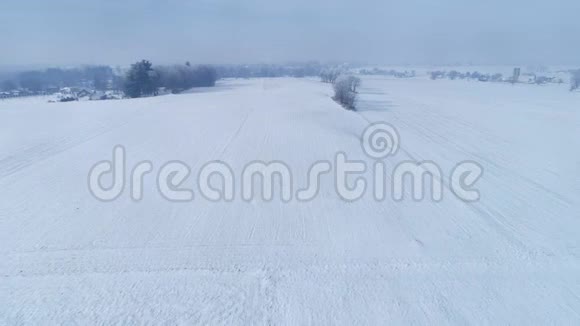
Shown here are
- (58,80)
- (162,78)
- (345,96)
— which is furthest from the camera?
(58,80)

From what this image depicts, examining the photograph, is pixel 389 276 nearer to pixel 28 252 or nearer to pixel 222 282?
pixel 222 282

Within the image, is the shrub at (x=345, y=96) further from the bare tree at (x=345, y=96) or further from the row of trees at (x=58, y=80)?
the row of trees at (x=58, y=80)

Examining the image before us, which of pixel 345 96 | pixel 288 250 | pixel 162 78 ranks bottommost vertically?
pixel 288 250

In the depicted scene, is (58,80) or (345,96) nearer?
(345,96)

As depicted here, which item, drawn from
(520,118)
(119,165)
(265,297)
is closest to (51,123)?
(119,165)

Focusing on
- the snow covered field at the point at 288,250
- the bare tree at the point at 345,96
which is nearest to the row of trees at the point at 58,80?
the bare tree at the point at 345,96

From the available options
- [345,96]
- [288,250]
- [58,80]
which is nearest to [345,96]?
[345,96]

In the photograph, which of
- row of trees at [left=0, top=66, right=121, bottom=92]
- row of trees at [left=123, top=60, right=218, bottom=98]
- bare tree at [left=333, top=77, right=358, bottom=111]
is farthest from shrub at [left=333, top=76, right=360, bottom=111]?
row of trees at [left=0, top=66, right=121, bottom=92]

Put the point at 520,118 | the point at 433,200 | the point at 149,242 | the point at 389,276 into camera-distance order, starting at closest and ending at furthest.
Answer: the point at 389,276 < the point at 149,242 < the point at 433,200 < the point at 520,118

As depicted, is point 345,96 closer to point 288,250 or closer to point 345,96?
point 345,96
